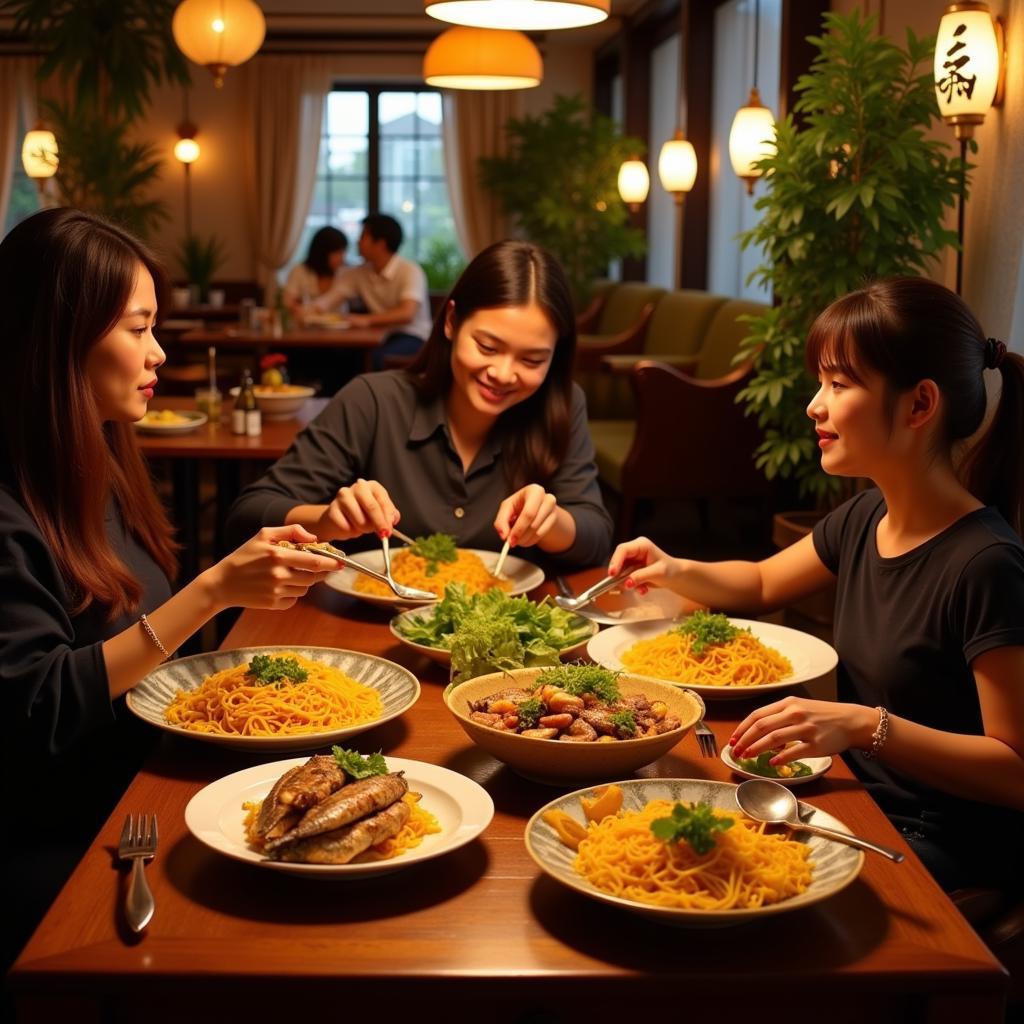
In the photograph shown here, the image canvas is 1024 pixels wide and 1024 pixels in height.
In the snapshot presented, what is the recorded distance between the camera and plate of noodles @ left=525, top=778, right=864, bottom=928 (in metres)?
1.11

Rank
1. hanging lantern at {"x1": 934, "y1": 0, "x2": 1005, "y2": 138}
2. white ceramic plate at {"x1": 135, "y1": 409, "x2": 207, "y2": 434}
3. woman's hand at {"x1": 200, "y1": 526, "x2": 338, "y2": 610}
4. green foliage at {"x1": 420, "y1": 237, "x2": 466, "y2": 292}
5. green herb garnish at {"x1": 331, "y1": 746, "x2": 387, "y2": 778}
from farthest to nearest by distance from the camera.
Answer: green foliage at {"x1": 420, "y1": 237, "x2": 466, "y2": 292}, white ceramic plate at {"x1": 135, "y1": 409, "x2": 207, "y2": 434}, hanging lantern at {"x1": 934, "y1": 0, "x2": 1005, "y2": 138}, woman's hand at {"x1": 200, "y1": 526, "x2": 338, "y2": 610}, green herb garnish at {"x1": 331, "y1": 746, "x2": 387, "y2": 778}

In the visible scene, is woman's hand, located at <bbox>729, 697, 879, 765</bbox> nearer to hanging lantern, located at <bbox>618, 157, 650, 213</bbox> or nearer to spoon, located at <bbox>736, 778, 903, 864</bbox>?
spoon, located at <bbox>736, 778, 903, 864</bbox>

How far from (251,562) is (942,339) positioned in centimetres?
99

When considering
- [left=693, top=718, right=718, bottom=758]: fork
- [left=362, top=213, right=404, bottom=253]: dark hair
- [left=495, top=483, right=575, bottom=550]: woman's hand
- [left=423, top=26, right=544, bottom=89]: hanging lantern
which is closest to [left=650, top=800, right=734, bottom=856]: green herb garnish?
[left=693, top=718, right=718, bottom=758]: fork

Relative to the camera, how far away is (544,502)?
233cm

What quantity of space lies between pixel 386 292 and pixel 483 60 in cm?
565

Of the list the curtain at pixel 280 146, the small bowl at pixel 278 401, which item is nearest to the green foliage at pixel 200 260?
the curtain at pixel 280 146

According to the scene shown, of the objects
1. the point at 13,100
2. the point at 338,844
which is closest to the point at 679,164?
the point at 338,844

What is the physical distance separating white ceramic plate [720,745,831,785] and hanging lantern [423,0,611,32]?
1318 millimetres

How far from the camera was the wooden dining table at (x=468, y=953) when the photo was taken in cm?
107

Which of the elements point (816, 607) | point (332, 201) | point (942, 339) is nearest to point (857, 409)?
point (942, 339)

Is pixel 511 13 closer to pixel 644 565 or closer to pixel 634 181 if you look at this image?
pixel 644 565

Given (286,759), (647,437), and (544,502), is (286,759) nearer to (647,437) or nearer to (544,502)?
(544,502)

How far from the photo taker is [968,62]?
3625mm
